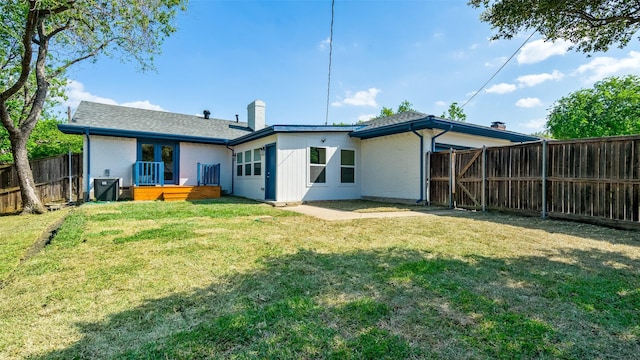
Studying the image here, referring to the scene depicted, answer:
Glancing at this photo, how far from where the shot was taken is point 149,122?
44.4ft

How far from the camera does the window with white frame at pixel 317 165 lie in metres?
10.8

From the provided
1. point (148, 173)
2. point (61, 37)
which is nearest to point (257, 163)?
point (148, 173)

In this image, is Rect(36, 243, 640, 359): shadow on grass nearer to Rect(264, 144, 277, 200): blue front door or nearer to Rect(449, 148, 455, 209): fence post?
Rect(449, 148, 455, 209): fence post

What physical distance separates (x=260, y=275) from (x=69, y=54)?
1216cm

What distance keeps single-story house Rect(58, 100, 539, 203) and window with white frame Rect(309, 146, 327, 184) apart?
36 millimetres

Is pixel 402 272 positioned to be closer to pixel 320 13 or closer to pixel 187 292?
pixel 187 292

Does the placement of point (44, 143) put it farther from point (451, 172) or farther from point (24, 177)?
point (451, 172)

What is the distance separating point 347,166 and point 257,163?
360cm

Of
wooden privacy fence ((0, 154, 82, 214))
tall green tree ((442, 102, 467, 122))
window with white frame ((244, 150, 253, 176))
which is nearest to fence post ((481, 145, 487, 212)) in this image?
window with white frame ((244, 150, 253, 176))

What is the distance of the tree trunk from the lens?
8.26 m

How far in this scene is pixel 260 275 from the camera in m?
3.04

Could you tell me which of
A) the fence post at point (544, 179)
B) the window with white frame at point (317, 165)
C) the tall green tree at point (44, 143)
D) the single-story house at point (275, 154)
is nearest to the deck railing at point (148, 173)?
the single-story house at point (275, 154)

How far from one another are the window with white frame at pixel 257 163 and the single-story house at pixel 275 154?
4 centimetres

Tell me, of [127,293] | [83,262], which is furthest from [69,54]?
[127,293]
